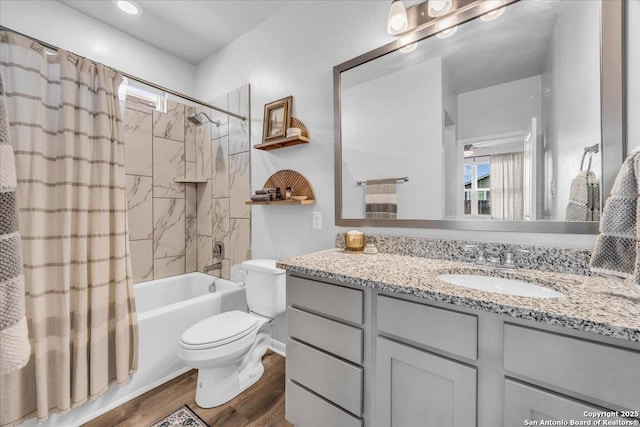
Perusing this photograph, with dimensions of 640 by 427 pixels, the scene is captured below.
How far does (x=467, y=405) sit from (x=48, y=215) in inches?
78.4

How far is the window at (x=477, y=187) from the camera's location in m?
1.26

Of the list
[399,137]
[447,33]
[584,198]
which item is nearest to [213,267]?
[399,137]

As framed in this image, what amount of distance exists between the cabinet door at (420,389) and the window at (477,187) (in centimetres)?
73

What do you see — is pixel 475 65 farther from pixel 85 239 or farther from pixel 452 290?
pixel 85 239

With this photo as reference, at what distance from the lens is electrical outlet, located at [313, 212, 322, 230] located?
1.85 meters

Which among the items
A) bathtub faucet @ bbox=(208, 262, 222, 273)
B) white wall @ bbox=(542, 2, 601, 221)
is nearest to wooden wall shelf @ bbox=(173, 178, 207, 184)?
bathtub faucet @ bbox=(208, 262, 222, 273)

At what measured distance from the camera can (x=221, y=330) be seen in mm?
1577

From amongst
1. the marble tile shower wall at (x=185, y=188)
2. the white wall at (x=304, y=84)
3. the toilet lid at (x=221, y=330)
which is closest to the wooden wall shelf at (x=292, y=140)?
the white wall at (x=304, y=84)

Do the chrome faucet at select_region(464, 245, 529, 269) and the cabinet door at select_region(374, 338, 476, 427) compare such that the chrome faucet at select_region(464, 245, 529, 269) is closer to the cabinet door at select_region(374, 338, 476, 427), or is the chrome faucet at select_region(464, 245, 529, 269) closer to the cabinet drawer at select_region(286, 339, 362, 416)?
the cabinet door at select_region(374, 338, 476, 427)

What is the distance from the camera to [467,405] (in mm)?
852

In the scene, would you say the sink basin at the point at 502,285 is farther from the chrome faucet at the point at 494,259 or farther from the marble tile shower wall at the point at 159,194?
the marble tile shower wall at the point at 159,194

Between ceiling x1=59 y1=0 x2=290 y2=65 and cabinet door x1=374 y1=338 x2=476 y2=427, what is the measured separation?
238cm

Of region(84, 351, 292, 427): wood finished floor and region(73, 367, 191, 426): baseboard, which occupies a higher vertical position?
region(73, 367, 191, 426): baseboard

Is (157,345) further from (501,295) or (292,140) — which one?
(501,295)
